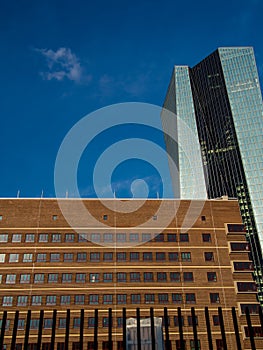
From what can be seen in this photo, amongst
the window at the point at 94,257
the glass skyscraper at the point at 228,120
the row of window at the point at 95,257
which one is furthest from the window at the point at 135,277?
the glass skyscraper at the point at 228,120

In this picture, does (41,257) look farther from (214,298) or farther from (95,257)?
(214,298)

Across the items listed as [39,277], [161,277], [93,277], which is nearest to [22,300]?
[39,277]

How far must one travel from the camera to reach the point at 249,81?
150000 millimetres

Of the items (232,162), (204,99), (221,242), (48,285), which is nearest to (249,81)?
(204,99)

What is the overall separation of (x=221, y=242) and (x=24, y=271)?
34411 millimetres

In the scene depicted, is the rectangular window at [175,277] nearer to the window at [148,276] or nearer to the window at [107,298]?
the window at [148,276]

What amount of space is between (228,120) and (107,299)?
114 m

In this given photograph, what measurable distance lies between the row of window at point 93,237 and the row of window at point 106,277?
5788mm

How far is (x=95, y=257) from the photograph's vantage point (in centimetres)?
5938

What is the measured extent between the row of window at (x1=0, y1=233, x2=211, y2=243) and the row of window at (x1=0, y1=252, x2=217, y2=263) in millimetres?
2327

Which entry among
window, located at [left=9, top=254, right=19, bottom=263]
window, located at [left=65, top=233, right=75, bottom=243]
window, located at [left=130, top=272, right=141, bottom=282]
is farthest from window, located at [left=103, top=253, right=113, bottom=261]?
window, located at [left=9, top=254, right=19, bottom=263]

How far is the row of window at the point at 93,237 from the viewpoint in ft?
197

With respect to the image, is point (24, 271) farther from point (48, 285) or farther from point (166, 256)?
point (166, 256)

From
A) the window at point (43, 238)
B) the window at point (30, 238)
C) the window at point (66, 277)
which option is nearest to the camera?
the window at point (66, 277)
